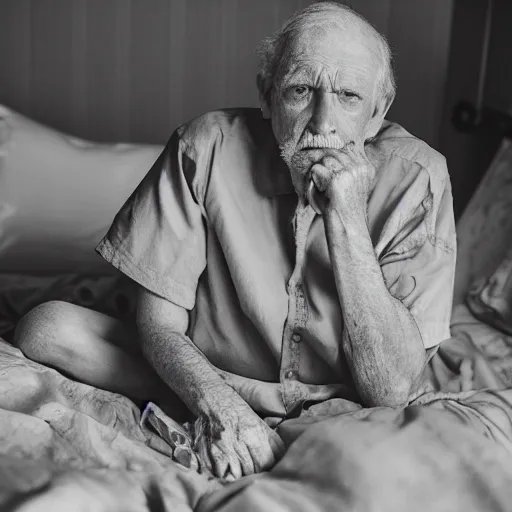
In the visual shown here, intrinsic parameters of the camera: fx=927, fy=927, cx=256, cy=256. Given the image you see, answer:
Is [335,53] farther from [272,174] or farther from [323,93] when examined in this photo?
[272,174]

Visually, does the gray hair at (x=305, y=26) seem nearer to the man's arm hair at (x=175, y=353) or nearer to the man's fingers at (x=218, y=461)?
the man's arm hair at (x=175, y=353)

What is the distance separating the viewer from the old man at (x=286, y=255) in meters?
1.43

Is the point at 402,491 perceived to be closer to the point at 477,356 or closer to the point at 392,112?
the point at 477,356

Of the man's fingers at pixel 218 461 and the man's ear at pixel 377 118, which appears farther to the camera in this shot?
the man's ear at pixel 377 118

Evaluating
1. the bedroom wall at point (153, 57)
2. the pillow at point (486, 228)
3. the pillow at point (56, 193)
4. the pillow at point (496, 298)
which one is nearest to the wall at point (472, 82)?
the bedroom wall at point (153, 57)

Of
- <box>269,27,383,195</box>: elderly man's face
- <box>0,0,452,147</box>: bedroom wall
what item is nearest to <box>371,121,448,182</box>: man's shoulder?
<box>269,27,383,195</box>: elderly man's face

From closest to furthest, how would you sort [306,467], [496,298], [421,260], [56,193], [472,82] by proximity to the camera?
[306,467] < [421,260] < [496,298] < [56,193] < [472,82]

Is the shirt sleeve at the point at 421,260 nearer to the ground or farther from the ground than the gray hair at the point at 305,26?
nearer to the ground

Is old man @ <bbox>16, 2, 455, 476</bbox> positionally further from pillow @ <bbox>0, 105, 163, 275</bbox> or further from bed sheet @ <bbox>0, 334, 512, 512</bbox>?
pillow @ <bbox>0, 105, 163, 275</bbox>

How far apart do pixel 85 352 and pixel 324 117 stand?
60 centimetres

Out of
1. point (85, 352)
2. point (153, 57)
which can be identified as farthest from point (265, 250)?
point (153, 57)

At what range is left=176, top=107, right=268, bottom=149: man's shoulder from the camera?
1615mm

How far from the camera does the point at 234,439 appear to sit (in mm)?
1330

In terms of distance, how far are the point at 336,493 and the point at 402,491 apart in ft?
0.27
